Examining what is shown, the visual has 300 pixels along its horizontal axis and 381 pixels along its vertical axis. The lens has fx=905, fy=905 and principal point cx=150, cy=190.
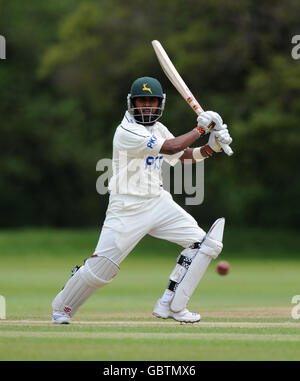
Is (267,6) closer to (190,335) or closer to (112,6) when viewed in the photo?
(112,6)

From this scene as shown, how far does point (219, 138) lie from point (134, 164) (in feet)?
2.45

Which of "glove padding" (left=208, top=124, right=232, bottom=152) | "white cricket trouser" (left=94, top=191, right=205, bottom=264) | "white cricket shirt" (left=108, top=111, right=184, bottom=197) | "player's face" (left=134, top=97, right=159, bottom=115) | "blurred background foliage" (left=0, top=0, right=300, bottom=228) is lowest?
"white cricket trouser" (left=94, top=191, right=205, bottom=264)

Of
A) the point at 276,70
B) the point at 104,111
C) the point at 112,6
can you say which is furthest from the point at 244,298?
the point at 104,111

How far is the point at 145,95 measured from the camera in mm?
7582

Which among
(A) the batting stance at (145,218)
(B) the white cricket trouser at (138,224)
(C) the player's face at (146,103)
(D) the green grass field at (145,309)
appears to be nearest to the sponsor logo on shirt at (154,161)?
(A) the batting stance at (145,218)

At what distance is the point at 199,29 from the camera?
24359 millimetres

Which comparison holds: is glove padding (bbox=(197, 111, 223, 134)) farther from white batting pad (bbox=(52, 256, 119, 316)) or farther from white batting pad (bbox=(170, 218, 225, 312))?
white batting pad (bbox=(52, 256, 119, 316))

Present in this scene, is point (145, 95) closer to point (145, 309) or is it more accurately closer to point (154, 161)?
point (154, 161)

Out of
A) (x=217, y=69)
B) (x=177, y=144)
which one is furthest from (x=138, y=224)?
(x=217, y=69)

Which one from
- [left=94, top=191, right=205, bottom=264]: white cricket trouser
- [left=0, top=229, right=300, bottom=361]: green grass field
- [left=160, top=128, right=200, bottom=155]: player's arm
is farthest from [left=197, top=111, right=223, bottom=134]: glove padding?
[left=0, top=229, right=300, bottom=361]: green grass field

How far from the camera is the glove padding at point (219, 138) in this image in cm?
759

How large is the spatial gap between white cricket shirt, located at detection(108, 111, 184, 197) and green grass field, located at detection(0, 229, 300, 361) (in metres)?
1.13

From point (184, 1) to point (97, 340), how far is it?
19.4m

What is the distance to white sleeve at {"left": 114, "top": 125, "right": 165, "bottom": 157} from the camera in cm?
739
